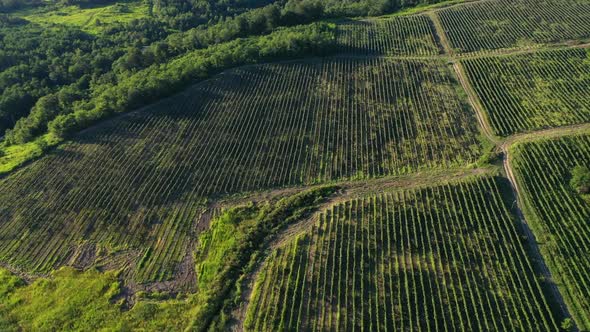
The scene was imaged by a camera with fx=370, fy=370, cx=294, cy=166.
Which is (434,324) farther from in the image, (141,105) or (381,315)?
(141,105)

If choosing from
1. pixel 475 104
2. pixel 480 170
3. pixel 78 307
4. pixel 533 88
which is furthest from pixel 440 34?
pixel 78 307

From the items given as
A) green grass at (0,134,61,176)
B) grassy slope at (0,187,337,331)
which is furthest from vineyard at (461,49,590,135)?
green grass at (0,134,61,176)

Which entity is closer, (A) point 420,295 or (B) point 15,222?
(A) point 420,295

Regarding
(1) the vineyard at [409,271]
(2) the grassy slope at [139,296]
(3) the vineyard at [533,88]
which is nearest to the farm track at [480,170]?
(1) the vineyard at [409,271]

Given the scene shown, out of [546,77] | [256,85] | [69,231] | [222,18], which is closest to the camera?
[69,231]

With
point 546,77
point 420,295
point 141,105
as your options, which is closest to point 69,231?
point 141,105

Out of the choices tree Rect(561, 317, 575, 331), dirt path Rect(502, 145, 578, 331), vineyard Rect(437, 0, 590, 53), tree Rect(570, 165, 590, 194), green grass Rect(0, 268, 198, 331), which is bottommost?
green grass Rect(0, 268, 198, 331)

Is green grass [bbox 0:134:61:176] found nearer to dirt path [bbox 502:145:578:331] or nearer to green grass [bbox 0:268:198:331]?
green grass [bbox 0:268:198:331]
